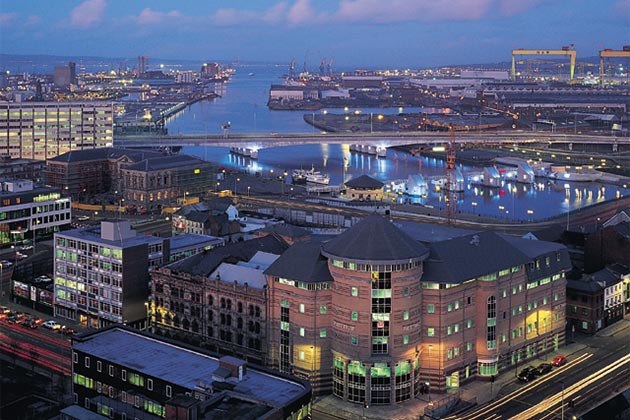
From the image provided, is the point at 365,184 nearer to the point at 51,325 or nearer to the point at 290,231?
the point at 290,231

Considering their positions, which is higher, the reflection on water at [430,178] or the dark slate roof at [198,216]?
the dark slate roof at [198,216]

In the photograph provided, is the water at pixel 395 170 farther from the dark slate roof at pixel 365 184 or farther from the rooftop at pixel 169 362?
the rooftop at pixel 169 362

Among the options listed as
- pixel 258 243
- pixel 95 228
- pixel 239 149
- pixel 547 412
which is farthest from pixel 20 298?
pixel 239 149

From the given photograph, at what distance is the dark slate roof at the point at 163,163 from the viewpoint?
34.8m

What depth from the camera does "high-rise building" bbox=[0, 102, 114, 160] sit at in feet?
151

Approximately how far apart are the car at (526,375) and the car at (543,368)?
0.32 feet

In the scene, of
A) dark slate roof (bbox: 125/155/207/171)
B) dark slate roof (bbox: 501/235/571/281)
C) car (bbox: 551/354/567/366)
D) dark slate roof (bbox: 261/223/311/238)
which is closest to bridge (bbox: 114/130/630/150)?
dark slate roof (bbox: 125/155/207/171)

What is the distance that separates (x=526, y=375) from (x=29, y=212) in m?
17.0

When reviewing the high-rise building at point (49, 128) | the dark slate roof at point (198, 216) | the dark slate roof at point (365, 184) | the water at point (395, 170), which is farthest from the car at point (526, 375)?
the high-rise building at point (49, 128)

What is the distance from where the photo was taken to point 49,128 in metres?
46.6

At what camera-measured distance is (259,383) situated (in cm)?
1349

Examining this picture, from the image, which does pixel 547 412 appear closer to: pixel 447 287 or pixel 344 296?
pixel 447 287

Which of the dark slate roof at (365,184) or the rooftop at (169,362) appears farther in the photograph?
the dark slate roof at (365,184)

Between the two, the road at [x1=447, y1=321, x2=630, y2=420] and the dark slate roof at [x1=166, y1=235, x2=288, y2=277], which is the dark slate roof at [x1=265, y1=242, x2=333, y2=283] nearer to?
the dark slate roof at [x1=166, y1=235, x2=288, y2=277]
